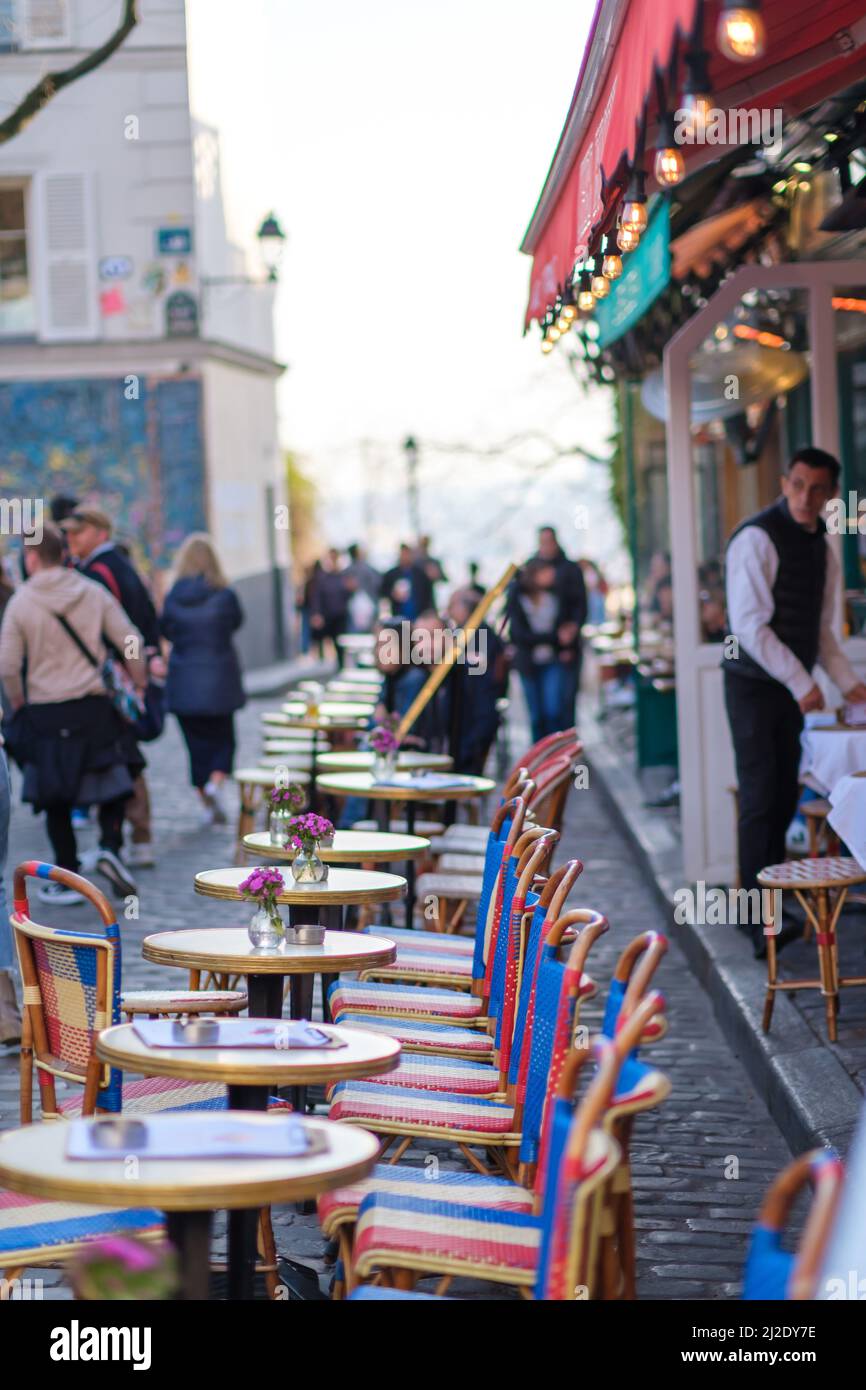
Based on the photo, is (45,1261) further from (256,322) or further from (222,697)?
(256,322)

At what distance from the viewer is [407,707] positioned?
10664 millimetres

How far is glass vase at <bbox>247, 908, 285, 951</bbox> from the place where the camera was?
14.7 ft

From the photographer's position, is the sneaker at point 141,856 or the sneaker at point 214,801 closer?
the sneaker at point 141,856

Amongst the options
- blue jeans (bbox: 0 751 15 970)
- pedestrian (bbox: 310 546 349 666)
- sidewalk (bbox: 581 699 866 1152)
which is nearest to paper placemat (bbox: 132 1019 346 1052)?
sidewalk (bbox: 581 699 866 1152)

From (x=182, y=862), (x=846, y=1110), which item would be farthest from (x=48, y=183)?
(x=846, y=1110)

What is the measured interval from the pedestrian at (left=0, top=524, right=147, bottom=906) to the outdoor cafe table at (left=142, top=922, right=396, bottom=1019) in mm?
4352

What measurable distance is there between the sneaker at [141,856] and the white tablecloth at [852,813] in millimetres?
5672

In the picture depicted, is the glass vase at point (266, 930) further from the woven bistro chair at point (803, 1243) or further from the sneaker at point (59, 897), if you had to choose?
the sneaker at point (59, 897)

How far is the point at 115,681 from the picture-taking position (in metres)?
9.29

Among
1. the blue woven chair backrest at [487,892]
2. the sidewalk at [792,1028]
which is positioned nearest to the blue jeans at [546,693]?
the sidewalk at [792,1028]

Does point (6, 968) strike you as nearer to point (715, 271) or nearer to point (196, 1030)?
point (196, 1030)

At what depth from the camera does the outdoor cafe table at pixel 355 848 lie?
5859mm

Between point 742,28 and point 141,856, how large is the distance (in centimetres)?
800
